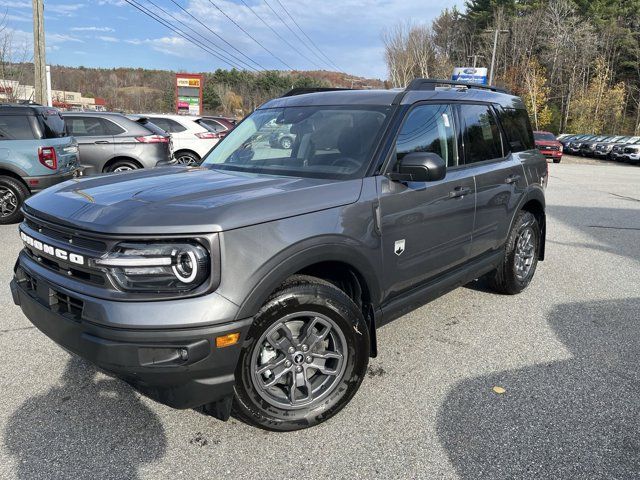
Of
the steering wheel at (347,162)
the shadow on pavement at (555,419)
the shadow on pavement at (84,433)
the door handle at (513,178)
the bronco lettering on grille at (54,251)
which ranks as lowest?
the shadow on pavement at (84,433)

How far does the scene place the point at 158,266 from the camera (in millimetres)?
2199

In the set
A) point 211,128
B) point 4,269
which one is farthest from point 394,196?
point 211,128

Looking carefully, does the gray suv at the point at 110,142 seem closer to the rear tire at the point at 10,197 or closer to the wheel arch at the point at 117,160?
the wheel arch at the point at 117,160

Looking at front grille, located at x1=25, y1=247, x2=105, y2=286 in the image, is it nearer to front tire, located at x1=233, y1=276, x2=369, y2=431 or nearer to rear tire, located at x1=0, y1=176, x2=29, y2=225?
front tire, located at x1=233, y1=276, x2=369, y2=431

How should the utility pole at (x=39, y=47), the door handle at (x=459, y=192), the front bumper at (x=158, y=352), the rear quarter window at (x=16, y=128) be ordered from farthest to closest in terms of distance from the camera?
the utility pole at (x=39, y=47)
the rear quarter window at (x=16, y=128)
the door handle at (x=459, y=192)
the front bumper at (x=158, y=352)

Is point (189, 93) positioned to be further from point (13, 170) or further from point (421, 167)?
point (421, 167)

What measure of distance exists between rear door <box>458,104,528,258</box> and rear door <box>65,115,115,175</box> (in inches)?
321

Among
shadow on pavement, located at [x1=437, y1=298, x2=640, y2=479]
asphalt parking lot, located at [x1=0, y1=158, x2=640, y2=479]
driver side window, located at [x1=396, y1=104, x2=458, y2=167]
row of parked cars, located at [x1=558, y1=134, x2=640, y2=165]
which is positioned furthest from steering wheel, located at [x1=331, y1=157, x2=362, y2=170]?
row of parked cars, located at [x1=558, y1=134, x2=640, y2=165]

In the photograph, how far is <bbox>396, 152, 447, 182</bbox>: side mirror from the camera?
9.61 ft

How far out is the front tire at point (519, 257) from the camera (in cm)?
464

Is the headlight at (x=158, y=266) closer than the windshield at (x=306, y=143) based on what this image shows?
Yes

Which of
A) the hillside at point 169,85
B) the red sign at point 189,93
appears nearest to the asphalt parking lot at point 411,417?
the red sign at point 189,93

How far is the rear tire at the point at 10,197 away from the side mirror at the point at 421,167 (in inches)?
281

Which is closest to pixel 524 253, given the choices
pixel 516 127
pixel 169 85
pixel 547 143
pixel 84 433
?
pixel 516 127
